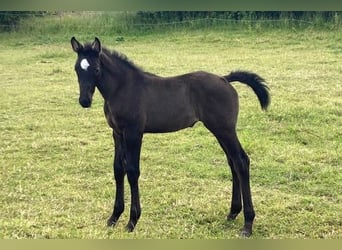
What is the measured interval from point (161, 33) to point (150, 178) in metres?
9.69

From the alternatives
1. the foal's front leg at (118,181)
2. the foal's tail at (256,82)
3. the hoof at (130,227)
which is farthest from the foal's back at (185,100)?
the hoof at (130,227)

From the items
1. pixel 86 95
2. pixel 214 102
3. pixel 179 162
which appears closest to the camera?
→ pixel 86 95

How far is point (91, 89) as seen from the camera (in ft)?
11.6

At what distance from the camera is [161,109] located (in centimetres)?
402

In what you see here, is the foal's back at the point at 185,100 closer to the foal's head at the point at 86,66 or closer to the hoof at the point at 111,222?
the foal's head at the point at 86,66

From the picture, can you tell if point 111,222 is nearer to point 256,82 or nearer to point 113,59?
point 113,59

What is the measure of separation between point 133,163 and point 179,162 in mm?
1791

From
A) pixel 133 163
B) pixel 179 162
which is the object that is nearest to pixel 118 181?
pixel 133 163

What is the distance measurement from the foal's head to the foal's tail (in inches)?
42.9

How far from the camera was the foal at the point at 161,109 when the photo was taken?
12.8 feet

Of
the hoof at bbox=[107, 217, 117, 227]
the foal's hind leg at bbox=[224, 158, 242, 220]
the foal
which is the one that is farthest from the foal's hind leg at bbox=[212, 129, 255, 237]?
the hoof at bbox=[107, 217, 117, 227]

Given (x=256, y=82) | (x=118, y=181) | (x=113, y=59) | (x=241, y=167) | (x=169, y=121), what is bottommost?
(x=118, y=181)

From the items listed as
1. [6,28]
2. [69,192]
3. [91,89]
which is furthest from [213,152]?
[6,28]

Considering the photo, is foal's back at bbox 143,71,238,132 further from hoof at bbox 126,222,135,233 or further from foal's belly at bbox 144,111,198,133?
hoof at bbox 126,222,135,233
